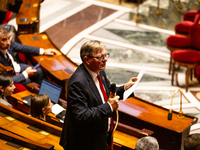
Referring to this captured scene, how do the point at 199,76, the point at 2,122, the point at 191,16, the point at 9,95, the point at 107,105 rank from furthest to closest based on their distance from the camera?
the point at 191,16
the point at 199,76
the point at 9,95
the point at 2,122
the point at 107,105

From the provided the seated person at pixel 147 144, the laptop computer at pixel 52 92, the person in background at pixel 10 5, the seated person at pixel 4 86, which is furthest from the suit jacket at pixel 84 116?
the person in background at pixel 10 5

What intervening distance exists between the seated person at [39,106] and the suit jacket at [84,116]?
0.88 m

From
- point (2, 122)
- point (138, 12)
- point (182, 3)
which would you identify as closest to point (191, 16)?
point (182, 3)

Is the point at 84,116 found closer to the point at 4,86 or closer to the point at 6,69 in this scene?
the point at 4,86

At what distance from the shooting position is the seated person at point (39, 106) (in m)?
3.28

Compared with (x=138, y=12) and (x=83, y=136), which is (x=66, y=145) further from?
(x=138, y=12)

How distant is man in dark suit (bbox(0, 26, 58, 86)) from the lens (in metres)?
4.33

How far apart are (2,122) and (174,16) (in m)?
5.93

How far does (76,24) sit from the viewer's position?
27.5 ft

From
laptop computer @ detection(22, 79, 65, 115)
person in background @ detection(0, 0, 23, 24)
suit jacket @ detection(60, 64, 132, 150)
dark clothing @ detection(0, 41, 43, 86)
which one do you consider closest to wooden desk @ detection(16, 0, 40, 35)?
person in background @ detection(0, 0, 23, 24)

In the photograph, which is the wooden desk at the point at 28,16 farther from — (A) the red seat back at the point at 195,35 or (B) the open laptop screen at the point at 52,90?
(A) the red seat back at the point at 195,35

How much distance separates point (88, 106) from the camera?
233 cm

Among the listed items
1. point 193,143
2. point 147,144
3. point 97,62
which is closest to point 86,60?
point 97,62

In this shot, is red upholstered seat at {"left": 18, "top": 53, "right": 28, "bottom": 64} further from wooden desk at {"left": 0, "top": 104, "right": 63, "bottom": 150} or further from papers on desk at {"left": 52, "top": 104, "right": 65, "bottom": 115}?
wooden desk at {"left": 0, "top": 104, "right": 63, "bottom": 150}
